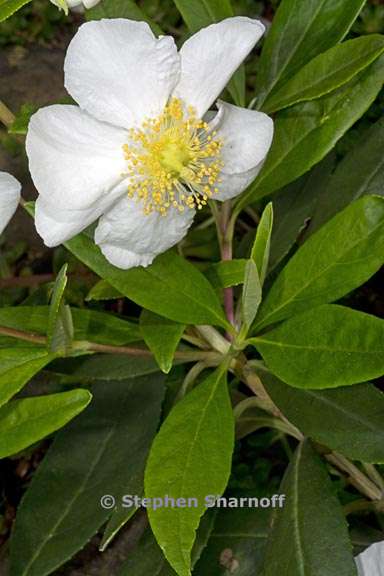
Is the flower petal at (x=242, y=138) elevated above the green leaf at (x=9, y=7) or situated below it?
below

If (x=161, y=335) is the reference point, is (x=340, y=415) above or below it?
below

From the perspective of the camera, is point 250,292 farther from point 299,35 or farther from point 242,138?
point 299,35

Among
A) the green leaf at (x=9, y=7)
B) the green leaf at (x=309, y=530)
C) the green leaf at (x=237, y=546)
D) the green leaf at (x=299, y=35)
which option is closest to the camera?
the green leaf at (x=9, y=7)

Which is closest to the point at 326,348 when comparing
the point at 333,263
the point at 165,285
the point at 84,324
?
the point at 333,263

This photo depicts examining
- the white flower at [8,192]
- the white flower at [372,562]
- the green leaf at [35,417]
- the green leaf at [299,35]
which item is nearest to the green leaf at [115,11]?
the green leaf at [299,35]

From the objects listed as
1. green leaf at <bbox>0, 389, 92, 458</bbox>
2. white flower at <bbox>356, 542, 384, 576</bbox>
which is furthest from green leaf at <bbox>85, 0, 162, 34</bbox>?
white flower at <bbox>356, 542, 384, 576</bbox>

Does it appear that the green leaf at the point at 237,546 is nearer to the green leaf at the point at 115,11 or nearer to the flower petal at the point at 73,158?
the flower petal at the point at 73,158

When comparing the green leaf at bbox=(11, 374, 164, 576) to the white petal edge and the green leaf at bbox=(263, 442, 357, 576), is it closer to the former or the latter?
the green leaf at bbox=(263, 442, 357, 576)

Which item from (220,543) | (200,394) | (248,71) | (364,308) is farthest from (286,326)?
(248,71)
